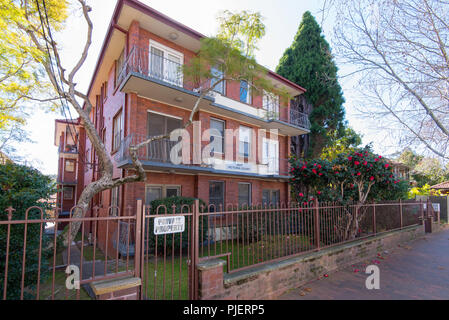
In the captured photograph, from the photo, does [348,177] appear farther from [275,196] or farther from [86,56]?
[86,56]

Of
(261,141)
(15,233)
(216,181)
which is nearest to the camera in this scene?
(15,233)

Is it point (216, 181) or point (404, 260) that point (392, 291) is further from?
point (216, 181)

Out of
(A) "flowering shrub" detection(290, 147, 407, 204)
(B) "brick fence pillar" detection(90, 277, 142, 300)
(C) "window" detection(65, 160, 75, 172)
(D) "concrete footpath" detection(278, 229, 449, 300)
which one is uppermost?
(C) "window" detection(65, 160, 75, 172)

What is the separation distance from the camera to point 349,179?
8531 mm

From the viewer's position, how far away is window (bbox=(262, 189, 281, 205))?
592 inches

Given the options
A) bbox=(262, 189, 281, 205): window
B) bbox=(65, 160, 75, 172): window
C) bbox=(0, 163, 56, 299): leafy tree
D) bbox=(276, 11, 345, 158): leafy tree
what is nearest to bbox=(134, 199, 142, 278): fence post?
bbox=(0, 163, 56, 299): leafy tree

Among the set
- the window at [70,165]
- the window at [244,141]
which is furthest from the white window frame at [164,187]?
the window at [70,165]

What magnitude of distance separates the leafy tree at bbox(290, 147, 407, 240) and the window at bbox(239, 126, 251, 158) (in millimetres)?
4836

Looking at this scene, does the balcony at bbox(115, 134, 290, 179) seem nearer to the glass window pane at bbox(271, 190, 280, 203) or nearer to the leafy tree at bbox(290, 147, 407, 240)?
the glass window pane at bbox(271, 190, 280, 203)

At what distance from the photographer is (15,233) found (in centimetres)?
386

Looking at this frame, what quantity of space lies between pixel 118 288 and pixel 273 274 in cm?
282

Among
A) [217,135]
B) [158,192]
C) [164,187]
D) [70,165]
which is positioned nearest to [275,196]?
[217,135]

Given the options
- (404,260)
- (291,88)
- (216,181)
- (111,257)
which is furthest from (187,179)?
(291,88)

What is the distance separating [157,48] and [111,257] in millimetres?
8222
